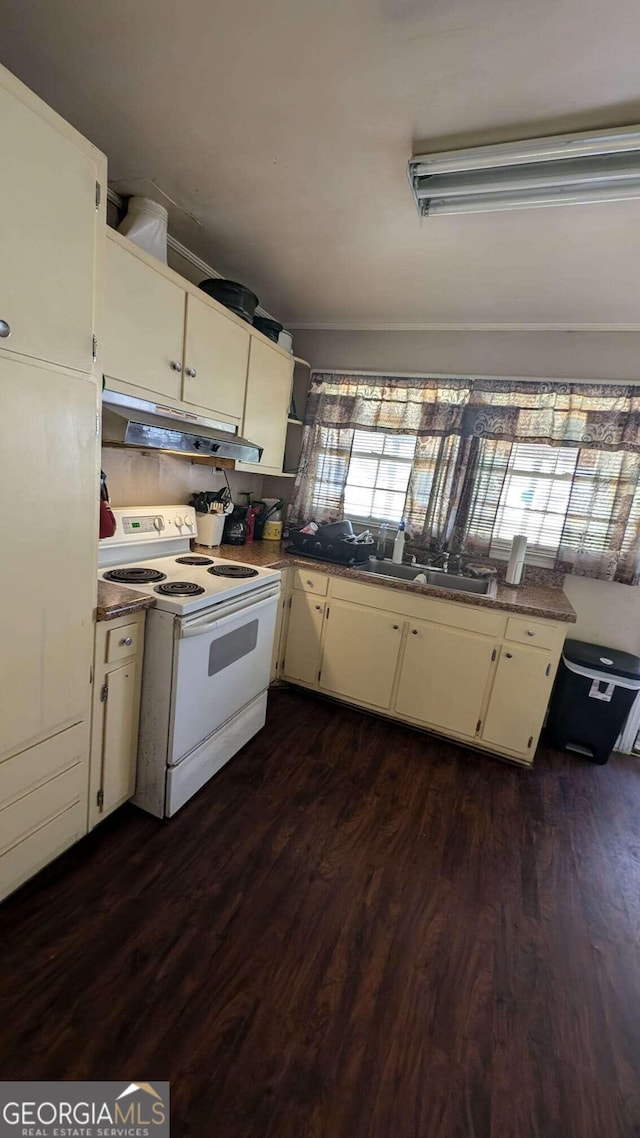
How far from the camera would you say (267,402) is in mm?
2779

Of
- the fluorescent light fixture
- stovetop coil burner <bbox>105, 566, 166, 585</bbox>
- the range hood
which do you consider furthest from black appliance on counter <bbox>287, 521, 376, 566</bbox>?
A: the fluorescent light fixture

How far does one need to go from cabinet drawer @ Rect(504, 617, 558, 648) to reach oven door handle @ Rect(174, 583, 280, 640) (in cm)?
127

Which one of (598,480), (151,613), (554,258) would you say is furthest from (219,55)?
(598,480)

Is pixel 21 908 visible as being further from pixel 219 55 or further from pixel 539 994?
pixel 219 55

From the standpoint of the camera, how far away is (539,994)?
1.37 meters

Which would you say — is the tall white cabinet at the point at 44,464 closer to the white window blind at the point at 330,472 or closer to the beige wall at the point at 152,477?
the beige wall at the point at 152,477

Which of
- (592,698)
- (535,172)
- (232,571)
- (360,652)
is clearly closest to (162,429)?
(232,571)

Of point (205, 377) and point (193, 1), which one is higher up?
point (193, 1)

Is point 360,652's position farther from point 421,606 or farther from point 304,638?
point 421,606

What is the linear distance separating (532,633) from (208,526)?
6.29 ft

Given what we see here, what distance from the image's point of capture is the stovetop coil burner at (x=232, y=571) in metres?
2.15

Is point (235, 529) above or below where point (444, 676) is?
above

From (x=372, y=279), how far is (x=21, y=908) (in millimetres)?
3096

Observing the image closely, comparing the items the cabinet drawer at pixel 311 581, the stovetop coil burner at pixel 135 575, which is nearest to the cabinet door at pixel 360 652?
the cabinet drawer at pixel 311 581
